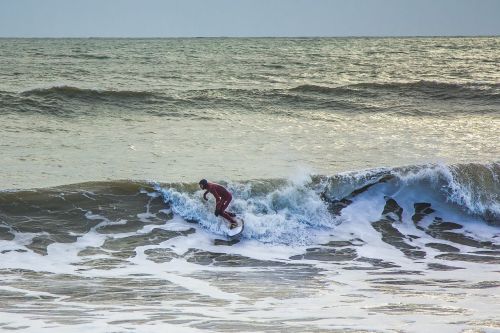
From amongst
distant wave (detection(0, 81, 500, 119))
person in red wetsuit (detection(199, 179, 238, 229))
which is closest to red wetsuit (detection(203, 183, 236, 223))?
person in red wetsuit (detection(199, 179, 238, 229))

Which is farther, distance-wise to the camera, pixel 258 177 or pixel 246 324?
pixel 258 177

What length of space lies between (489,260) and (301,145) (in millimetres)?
7915

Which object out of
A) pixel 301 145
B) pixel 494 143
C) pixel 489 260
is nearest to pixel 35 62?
pixel 301 145

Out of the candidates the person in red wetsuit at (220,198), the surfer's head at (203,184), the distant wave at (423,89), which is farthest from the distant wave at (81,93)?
the surfer's head at (203,184)

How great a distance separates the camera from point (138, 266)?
1113 cm

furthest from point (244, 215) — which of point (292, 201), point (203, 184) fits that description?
point (292, 201)

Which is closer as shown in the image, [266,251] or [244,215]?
[266,251]

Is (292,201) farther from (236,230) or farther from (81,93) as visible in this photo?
(81,93)

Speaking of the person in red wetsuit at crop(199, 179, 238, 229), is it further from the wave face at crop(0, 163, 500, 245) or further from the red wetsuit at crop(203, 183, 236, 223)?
the wave face at crop(0, 163, 500, 245)

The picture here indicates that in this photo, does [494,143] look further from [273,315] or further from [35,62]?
[35,62]

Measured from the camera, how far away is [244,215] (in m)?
13.7

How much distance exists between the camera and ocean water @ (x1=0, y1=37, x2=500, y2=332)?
8.71m

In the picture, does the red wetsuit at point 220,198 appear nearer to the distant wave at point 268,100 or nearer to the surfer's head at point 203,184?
the surfer's head at point 203,184

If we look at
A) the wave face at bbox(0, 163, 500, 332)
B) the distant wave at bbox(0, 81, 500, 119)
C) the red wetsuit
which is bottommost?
the wave face at bbox(0, 163, 500, 332)
